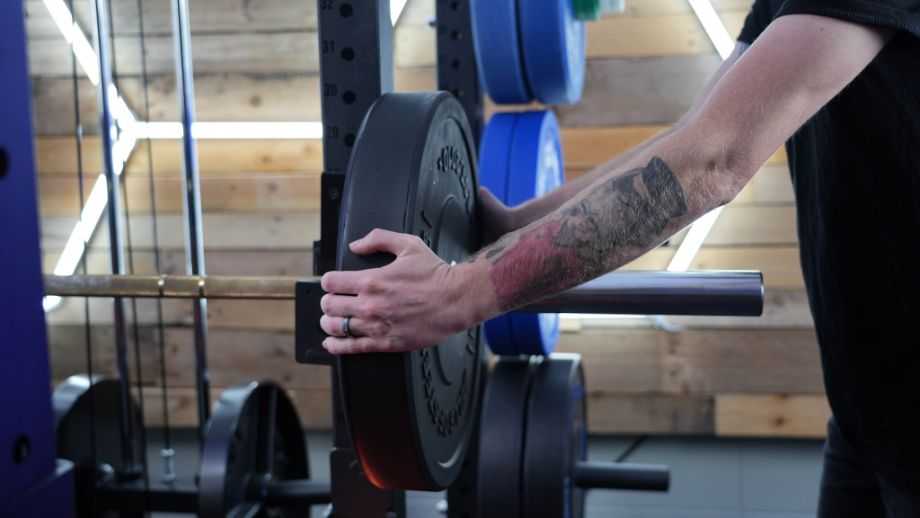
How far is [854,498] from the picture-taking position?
1.28m

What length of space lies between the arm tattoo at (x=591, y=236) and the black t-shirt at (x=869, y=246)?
287mm

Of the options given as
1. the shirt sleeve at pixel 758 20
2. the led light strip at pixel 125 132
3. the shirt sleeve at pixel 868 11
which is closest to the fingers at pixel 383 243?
the shirt sleeve at pixel 868 11

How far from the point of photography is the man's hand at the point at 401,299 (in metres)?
0.85

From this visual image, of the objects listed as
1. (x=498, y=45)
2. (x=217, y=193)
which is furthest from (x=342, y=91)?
(x=217, y=193)

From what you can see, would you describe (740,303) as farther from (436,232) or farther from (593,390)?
(593,390)

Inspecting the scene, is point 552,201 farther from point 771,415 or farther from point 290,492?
point 771,415

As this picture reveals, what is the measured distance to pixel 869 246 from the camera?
1.08 metres

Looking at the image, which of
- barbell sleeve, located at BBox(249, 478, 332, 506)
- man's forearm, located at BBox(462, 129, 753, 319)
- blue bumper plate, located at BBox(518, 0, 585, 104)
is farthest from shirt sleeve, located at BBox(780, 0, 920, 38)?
barbell sleeve, located at BBox(249, 478, 332, 506)

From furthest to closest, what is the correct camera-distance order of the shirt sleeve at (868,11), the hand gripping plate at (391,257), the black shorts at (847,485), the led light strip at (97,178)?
the led light strip at (97,178)
the black shorts at (847,485)
the hand gripping plate at (391,257)
the shirt sleeve at (868,11)

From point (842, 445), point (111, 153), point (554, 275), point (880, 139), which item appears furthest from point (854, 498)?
point (111, 153)

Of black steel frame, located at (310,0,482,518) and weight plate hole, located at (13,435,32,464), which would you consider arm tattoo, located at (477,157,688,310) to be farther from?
A: weight plate hole, located at (13,435,32,464)

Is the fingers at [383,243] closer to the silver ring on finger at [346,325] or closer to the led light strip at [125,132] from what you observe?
the silver ring on finger at [346,325]

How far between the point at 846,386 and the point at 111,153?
1682mm

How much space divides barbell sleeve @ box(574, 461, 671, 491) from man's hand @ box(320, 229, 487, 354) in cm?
150
